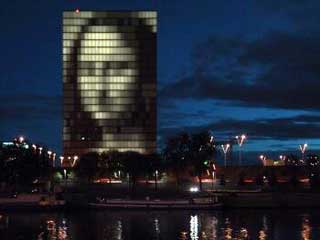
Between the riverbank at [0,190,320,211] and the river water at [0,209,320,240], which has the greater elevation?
the riverbank at [0,190,320,211]

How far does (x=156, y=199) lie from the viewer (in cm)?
16250

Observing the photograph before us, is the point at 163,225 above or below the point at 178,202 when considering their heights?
below

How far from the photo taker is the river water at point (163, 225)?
344ft

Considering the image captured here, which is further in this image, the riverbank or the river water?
the riverbank

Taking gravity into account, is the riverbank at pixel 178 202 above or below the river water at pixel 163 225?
above

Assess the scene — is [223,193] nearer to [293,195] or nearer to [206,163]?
[293,195]

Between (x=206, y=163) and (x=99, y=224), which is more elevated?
(x=206, y=163)

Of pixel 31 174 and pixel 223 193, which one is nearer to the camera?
pixel 223 193

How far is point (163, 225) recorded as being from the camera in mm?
119812

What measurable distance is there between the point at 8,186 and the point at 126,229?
85.3 meters

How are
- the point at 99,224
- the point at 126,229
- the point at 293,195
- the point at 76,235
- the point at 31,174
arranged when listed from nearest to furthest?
the point at 76,235, the point at 126,229, the point at 99,224, the point at 293,195, the point at 31,174

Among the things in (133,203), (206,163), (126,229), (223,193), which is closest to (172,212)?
(133,203)

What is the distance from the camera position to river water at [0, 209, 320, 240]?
105 meters

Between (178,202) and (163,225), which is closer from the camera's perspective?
(163,225)
